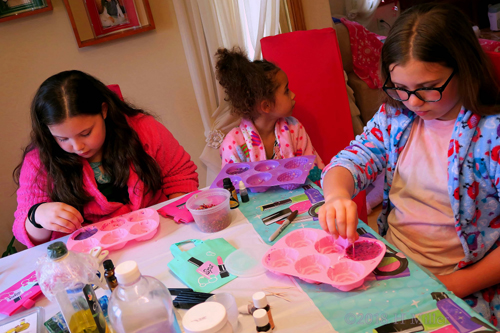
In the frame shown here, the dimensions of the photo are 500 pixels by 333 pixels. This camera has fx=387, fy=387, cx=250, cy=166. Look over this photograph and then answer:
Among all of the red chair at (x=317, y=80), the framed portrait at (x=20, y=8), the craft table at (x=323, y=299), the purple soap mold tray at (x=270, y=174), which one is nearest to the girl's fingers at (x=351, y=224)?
the craft table at (x=323, y=299)

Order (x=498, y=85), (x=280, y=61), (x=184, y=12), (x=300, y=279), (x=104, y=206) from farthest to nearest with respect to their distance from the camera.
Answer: (x=184, y=12)
(x=280, y=61)
(x=104, y=206)
(x=498, y=85)
(x=300, y=279)

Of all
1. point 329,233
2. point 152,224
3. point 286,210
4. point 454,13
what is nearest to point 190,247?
point 152,224

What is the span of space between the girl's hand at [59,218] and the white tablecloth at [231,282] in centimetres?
8

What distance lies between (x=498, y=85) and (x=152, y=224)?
1.05 meters

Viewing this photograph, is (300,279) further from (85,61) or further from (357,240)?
(85,61)

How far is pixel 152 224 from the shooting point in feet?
4.03

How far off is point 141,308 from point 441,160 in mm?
871

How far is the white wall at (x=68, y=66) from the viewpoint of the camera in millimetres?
2297

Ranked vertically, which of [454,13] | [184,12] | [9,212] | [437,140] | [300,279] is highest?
[184,12]

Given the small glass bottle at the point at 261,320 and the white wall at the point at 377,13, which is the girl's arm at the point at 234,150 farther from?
the white wall at the point at 377,13

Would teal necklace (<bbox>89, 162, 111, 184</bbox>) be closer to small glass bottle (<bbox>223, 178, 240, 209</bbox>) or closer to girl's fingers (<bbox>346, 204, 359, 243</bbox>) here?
small glass bottle (<bbox>223, 178, 240, 209</bbox>)

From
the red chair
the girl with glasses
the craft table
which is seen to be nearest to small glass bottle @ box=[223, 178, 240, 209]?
the craft table

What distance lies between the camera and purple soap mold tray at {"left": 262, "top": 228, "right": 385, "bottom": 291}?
821mm

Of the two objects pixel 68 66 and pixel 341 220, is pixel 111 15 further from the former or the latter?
pixel 341 220
